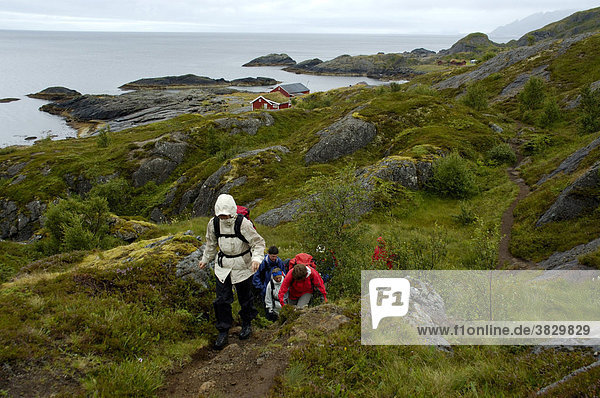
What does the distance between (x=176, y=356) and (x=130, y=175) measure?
42.7m

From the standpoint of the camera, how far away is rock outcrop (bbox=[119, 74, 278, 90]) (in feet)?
515

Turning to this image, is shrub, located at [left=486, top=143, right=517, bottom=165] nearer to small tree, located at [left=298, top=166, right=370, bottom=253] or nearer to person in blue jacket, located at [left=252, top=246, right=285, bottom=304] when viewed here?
small tree, located at [left=298, top=166, right=370, bottom=253]

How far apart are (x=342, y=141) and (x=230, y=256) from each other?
103 ft

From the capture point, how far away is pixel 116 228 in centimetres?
2078

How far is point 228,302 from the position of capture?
7.90 meters

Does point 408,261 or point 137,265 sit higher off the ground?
point 137,265

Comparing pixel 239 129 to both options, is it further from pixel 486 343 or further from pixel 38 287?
pixel 486 343

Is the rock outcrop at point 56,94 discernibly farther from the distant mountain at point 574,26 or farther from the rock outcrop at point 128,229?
the distant mountain at point 574,26

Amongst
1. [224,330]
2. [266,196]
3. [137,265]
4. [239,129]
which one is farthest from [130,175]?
[224,330]

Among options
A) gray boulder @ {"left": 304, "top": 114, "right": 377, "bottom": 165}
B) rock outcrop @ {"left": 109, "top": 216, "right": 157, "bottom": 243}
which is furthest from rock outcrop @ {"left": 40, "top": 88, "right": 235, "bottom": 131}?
rock outcrop @ {"left": 109, "top": 216, "right": 157, "bottom": 243}

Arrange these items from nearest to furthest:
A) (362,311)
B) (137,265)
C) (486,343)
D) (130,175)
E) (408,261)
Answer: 1. (486,343)
2. (362,311)
3. (137,265)
4. (408,261)
5. (130,175)

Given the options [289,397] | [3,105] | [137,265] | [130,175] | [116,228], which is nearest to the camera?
[289,397]

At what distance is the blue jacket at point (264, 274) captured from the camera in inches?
392

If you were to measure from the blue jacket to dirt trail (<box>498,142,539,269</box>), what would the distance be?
841 cm
